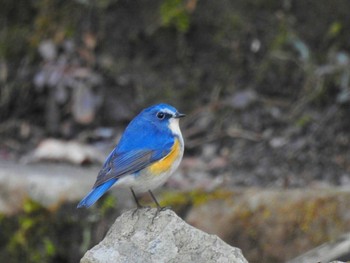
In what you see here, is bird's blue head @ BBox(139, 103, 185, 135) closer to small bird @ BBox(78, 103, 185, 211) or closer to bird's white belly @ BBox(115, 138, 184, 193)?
small bird @ BBox(78, 103, 185, 211)

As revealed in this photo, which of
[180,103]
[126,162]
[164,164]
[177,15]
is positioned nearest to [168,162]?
[164,164]

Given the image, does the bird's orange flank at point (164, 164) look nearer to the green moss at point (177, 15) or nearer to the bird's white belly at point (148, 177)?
the bird's white belly at point (148, 177)

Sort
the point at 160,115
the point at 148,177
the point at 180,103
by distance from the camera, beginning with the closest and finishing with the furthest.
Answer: the point at 148,177 → the point at 160,115 → the point at 180,103

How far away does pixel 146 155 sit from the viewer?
6297 millimetres

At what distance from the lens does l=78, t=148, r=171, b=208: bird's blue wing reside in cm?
603

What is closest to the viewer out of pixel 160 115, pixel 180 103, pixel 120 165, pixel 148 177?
pixel 120 165

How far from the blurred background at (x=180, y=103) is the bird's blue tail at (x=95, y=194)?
2.03 metres

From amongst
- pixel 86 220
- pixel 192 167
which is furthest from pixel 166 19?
pixel 86 220

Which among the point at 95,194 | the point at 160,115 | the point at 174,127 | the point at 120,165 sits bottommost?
the point at 95,194

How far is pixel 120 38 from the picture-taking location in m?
10.0

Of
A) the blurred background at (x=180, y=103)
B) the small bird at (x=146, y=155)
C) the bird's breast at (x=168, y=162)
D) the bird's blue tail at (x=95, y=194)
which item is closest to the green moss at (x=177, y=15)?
the blurred background at (x=180, y=103)

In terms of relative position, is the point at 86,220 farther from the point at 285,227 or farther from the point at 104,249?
the point at 104,249

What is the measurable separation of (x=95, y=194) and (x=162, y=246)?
2.54 ft

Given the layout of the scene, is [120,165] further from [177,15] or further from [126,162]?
[177,15]
